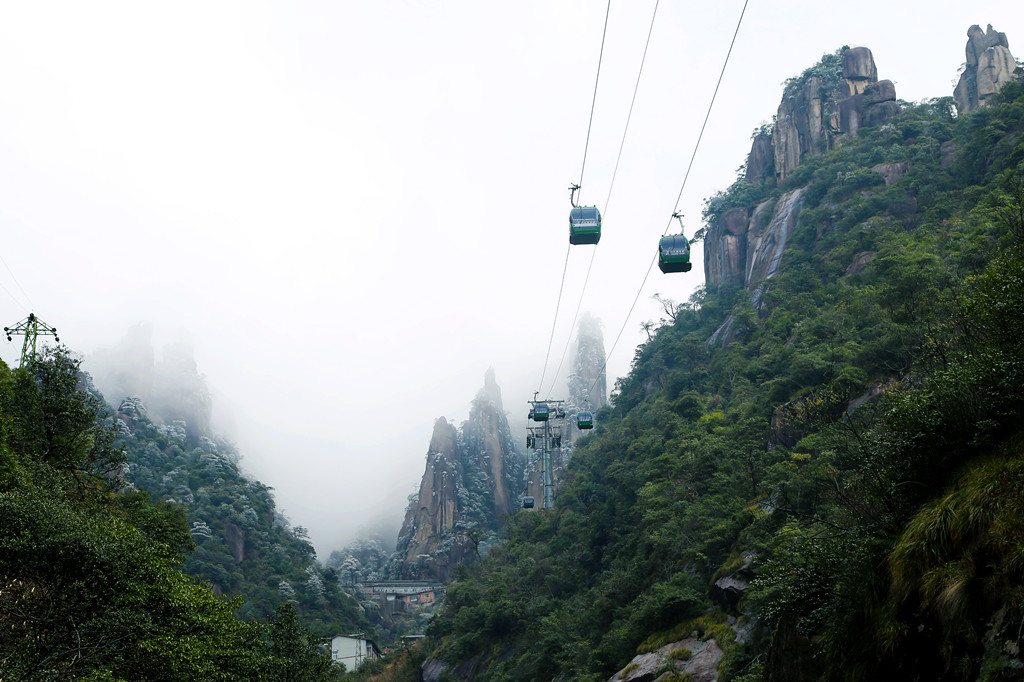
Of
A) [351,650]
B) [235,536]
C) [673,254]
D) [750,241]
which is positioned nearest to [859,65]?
[750,241]

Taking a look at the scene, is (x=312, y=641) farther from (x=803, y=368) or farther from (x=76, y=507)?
(x=803, y=368)

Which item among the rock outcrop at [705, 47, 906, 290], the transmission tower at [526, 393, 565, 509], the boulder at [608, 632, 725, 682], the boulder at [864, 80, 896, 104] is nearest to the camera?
the boulder at [608, 632, 725, 682]

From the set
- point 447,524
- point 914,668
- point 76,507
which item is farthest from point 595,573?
point 447,524

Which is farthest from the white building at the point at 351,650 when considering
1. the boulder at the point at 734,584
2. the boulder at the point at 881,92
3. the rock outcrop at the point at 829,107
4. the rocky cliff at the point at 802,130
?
the boulder at the point at 881,92

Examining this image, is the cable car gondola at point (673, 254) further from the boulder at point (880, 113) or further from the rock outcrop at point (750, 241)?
the boulder at point (880, 113)

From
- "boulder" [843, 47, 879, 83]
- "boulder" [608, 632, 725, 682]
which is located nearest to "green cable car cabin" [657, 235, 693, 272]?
"boulder" [608, 632, 725, 682]

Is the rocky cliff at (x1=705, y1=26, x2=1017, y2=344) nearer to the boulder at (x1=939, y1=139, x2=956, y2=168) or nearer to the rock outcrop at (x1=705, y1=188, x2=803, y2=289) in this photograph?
the rock outcrop at (x1=705, y1=188, x2=803, y2=289)
